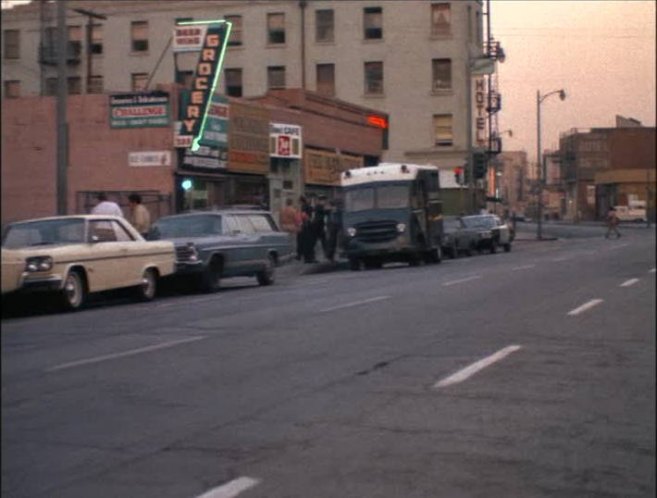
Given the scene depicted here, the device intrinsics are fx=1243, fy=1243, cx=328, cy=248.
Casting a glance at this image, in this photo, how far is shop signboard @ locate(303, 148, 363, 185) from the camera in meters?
10.3

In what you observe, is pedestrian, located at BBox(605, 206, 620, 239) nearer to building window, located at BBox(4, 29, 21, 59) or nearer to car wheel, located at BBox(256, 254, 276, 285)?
building window, located at BBox(4, 29, 21, 59)

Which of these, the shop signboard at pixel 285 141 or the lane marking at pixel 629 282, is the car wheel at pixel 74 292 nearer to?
the shop signboard at pixel 285 141

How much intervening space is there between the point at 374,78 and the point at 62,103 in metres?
2.60

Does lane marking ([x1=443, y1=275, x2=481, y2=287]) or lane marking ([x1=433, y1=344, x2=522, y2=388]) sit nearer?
lane marking ([x1=433, y1=344, x2=522, y2=388])

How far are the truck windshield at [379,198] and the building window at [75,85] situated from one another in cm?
2082

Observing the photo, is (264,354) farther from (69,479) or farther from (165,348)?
(69,479)

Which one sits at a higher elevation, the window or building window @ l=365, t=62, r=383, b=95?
the window

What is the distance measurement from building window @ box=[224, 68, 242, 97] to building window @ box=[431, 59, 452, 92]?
3.90 ft

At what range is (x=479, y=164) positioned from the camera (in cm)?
675

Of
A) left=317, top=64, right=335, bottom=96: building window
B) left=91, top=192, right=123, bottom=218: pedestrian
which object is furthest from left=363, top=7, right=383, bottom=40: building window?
left=91, top=192, right=123, bottom=218: pedestrian

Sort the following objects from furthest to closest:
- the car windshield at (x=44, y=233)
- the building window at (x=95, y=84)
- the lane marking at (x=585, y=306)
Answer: the lane marking at (x=585, y=306), the building window at (x=95, y=84), the car windshield at (x=44, y=233)

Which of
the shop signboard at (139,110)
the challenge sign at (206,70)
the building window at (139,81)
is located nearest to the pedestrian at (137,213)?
the challenge sign at (206,70)

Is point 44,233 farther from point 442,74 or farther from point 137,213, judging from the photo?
point 442,74

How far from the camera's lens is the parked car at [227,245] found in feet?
44.7
